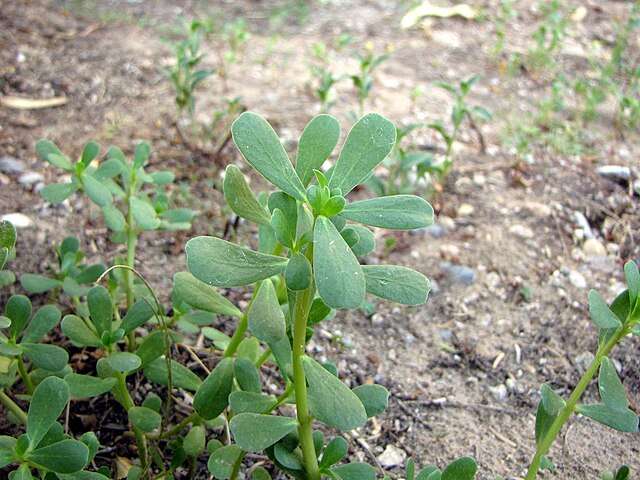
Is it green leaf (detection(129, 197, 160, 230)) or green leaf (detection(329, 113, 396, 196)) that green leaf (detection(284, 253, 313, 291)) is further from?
green leaf (detection(129, 197, 160, 230))

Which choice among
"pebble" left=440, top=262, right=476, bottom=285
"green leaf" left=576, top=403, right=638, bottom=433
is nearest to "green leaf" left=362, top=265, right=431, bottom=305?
"green leaf" left=576, top=403, right=638, bottom=433

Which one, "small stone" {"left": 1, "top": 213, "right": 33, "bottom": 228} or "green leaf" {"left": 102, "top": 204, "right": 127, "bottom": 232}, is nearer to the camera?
"green leaf" {"left": 102, "top": 204, "right": 127, "bottom": 232}

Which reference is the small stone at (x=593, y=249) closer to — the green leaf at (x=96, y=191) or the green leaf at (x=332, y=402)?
the green leaf at (x=332, y=402)

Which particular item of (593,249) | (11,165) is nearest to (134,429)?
(11,165)

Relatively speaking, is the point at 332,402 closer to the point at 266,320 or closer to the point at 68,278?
the point at 266,320

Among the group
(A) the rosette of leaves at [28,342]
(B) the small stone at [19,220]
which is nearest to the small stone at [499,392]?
(A) the rosette of leaves at [28,342]

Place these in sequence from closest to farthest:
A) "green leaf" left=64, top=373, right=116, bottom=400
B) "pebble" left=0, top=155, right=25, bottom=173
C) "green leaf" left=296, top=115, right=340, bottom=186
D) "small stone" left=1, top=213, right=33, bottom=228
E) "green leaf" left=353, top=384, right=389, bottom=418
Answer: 1. "green leaf" left=296, top=115, right=340, bottom=186
2. "green leaf" left=353, top=384, right=389, bottom=418
3. "green leaf" left=64, top=373, right=116, bottom=400
4. "small stone" left=1, top=213, right=33, bottom=228
5. "pebble" left=0, top=155, right=25, bottom=173
